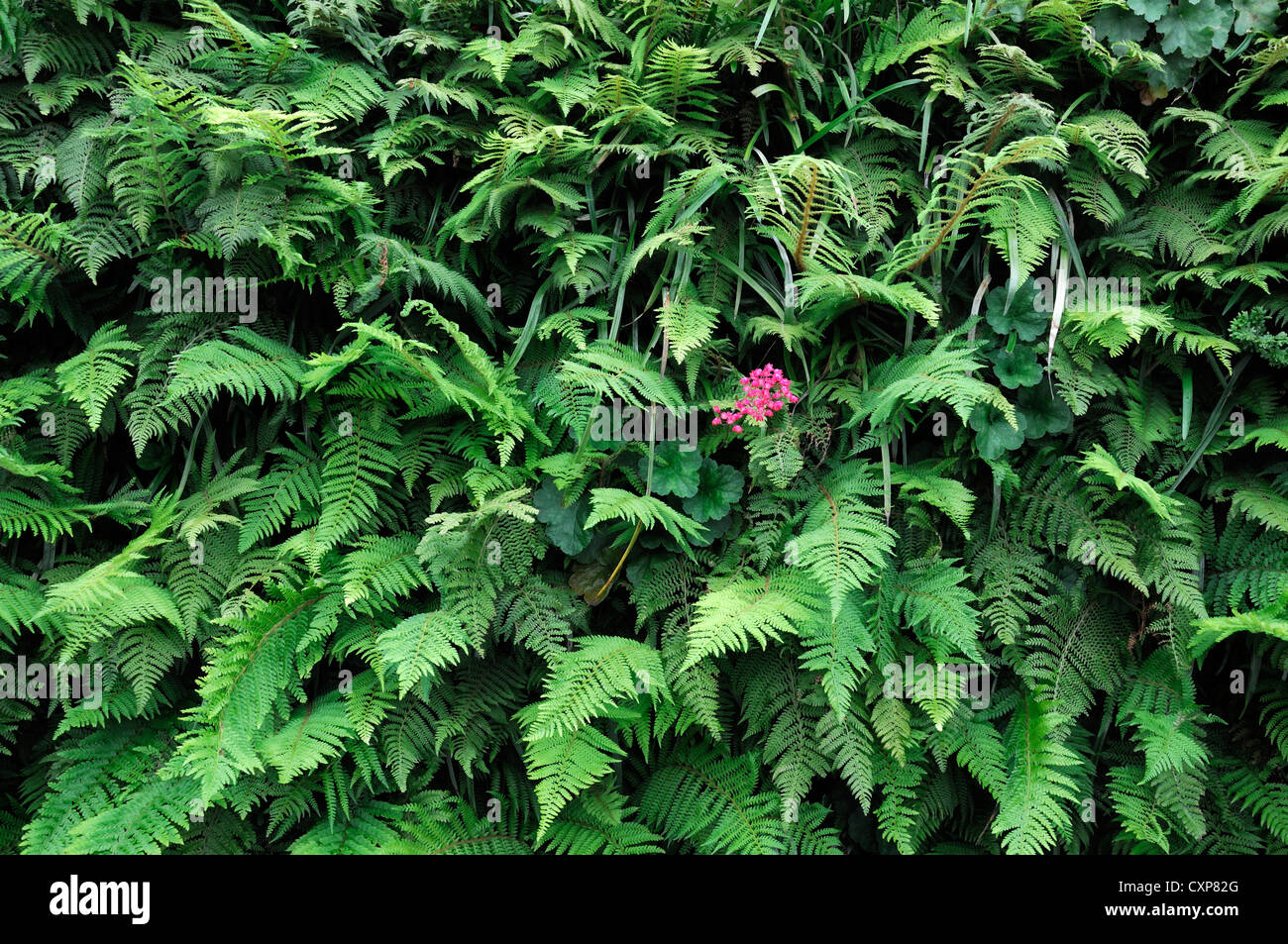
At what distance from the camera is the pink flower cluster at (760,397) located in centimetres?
237

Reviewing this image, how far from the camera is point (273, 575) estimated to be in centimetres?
243

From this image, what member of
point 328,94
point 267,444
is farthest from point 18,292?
point 328,94

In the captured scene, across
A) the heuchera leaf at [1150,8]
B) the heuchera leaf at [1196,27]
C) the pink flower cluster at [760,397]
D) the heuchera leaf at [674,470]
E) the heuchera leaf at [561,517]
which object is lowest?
the heuchera leaf at [561,517]

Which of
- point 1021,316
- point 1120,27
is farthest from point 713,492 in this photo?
point 1120,27

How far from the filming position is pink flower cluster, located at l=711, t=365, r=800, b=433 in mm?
2373

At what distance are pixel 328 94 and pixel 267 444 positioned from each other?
1185 mm

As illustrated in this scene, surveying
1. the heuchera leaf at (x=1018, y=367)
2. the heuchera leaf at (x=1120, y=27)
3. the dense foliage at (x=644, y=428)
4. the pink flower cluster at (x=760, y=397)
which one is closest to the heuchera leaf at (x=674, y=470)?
the dense foliage at (x=644, y=428)

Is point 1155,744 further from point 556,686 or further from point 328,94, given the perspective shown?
point 328,94

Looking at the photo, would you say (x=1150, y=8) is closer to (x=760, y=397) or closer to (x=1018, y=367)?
(x=1018, y=367)

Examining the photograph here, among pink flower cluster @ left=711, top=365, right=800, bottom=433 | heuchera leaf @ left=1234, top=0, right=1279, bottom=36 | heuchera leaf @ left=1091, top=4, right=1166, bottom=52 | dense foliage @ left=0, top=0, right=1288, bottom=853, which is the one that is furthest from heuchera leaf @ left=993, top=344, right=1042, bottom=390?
heuchera leaf @ left=1234, top=0, right=1279, bottom=36

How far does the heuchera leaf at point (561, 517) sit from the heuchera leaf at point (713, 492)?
336mm

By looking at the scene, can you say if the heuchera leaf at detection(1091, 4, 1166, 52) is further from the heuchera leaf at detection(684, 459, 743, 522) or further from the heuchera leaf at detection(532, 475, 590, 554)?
the heuchera leaf at detection(532, 475, 590, 554)

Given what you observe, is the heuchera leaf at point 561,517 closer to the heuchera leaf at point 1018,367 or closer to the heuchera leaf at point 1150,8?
the heuchera leaf at point 1018,367
